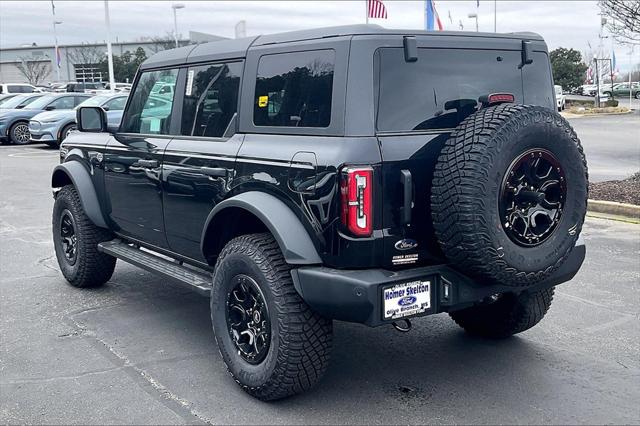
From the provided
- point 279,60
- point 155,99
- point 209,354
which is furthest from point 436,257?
point 155,99

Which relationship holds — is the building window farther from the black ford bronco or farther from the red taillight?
the red taillight

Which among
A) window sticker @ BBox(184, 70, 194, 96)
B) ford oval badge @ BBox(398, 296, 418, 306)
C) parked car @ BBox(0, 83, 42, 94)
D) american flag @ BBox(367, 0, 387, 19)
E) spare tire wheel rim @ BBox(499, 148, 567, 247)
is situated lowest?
ford oval badge @ BBox(398, 296, 418, 306)

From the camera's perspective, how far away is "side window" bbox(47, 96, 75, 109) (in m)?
20.6

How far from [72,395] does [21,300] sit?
7.24 feet

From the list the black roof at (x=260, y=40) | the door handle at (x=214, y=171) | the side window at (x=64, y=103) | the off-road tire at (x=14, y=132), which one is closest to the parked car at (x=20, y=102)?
the off-road tire at (x=14, y=132)

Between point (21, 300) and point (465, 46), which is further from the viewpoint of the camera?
point (21, 300)

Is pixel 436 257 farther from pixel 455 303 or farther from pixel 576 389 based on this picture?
pixel 576 389

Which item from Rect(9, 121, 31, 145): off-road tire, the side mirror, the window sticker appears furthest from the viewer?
Rect(9, 121, 31, 145): off-road tire

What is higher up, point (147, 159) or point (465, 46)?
point (465, 46)

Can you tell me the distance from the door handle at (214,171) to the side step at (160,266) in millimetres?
702

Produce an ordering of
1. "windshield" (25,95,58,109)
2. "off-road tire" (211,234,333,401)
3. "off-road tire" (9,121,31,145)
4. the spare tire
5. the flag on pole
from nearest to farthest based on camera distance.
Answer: the spare tire
"off-road tire" (211,234,333,401)
the flag on pole
"off-road tire" (9,121,31,145)
"windshield" (25,95,58,109)

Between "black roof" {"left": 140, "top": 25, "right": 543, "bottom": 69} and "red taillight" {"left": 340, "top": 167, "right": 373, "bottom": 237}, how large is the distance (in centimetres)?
76

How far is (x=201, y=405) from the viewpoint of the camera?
3.76 m

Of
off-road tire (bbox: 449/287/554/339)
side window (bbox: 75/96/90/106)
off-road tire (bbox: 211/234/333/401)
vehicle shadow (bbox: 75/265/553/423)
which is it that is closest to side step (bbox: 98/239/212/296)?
vehicle shadow (bbox: 75/265/553/423)
